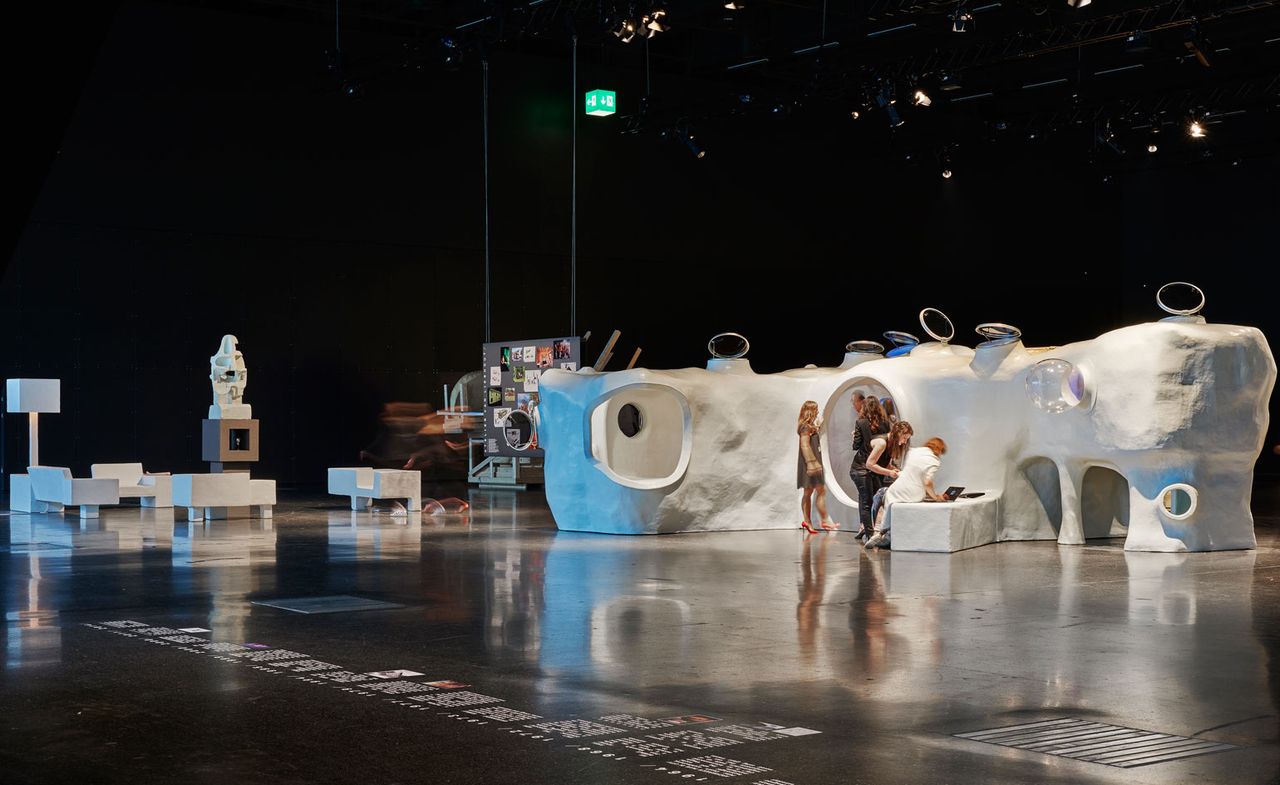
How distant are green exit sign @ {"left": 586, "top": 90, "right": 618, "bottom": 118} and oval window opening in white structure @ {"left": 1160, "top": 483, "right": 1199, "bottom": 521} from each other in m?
14.3

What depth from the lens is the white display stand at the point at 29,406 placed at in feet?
58.2

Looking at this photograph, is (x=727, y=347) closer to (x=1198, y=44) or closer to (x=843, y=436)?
(x=843, y=436)

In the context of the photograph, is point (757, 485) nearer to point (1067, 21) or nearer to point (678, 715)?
point (1067, 21)

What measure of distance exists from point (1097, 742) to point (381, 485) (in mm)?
13213

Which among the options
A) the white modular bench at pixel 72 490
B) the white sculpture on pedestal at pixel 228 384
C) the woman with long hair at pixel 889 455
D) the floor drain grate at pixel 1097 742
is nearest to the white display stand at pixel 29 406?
the white modular bench at pixel 72 490

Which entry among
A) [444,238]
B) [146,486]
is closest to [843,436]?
[146,486]

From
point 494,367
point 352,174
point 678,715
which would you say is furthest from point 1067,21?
point 678,715

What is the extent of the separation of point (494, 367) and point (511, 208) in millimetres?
3575

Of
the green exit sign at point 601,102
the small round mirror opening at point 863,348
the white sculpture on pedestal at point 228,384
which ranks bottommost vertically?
the white sculpture on pedestal at point 228,384

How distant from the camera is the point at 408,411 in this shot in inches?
949

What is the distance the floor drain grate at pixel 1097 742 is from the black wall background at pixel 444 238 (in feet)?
56.3

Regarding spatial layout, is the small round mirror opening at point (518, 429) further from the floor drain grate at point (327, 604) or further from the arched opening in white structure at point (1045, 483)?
the floor drain grate at point (327, 604)

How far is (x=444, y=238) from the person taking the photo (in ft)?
79.4

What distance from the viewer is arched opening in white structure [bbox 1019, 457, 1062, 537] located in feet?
47.0
